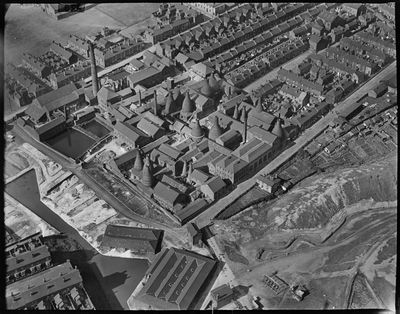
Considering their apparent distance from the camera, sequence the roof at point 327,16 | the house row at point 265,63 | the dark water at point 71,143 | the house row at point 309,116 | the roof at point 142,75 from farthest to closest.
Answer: the roof at point 327,16 < the house row at point 265,63 < the roof at point 142,75 < the house row at point 309,116 < the dark water at point 71,143

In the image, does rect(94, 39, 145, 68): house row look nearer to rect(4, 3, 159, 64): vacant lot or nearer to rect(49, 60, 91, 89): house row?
rect(49, 60, 91, 89): house row

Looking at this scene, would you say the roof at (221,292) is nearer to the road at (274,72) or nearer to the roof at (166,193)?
the roof at (166,193)

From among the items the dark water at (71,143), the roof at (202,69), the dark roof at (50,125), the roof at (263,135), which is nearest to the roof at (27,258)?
the dark water at (71,143)

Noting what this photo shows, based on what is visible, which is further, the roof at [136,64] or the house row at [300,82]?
the roof at [136,64]

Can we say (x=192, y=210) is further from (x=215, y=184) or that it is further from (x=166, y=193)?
(x=215, y=184)

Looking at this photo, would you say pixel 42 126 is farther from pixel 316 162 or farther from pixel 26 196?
pixel 316 162

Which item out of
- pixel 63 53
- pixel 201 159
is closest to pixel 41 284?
pixel 201 159
